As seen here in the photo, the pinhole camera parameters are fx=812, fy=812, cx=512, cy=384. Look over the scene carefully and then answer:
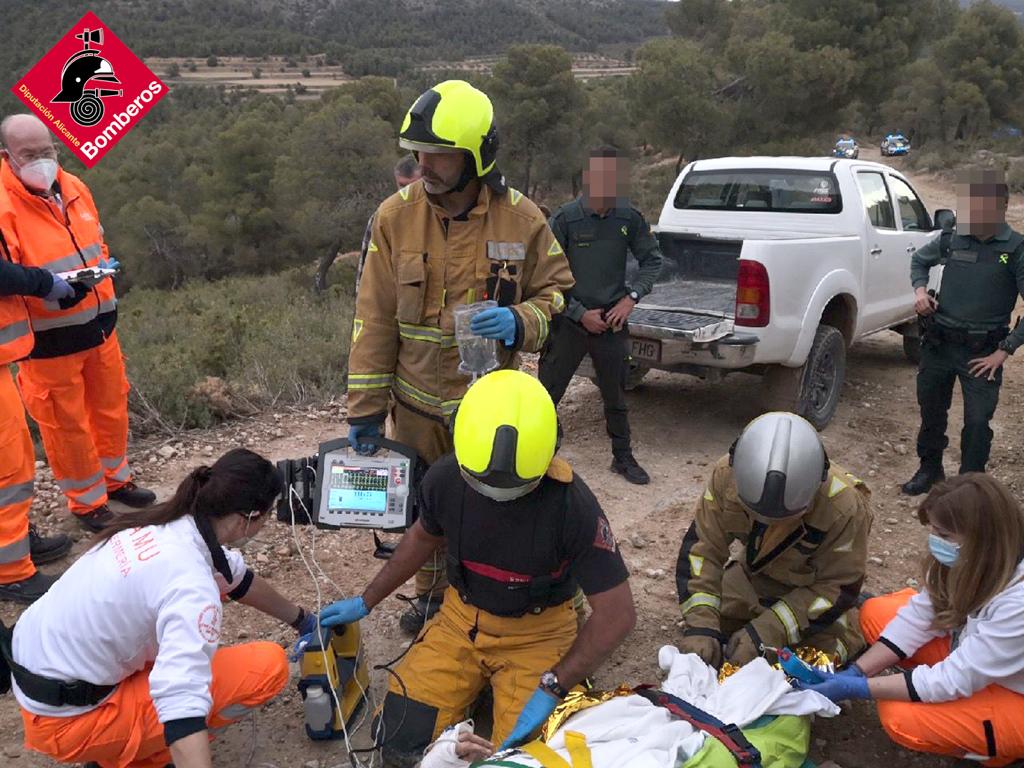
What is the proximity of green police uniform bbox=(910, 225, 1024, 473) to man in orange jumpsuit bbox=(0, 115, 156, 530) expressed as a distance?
4.41m

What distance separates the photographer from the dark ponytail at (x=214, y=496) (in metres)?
2.24

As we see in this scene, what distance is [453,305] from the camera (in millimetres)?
3037

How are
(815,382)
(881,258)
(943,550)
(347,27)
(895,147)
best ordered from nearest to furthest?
(943,550) → (815,382) → (881,258) → (895,147) → (347,27)

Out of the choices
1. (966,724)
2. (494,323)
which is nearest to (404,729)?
(494,323)

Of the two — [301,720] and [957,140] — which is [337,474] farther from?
[957,140]

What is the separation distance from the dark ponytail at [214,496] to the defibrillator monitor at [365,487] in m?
0.53

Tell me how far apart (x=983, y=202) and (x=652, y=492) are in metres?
2.38

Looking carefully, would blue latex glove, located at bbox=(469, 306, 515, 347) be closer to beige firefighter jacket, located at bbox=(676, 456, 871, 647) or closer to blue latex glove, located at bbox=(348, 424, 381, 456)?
blue latex glove, located at bbox=(348, 424, 381, 456)

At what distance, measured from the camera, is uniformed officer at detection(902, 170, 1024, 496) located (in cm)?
424

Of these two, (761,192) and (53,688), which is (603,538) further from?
(761,192)

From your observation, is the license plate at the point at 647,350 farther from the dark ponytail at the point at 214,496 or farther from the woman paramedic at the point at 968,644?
the dark ponytail at the point at 214,496

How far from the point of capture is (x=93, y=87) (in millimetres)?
10516

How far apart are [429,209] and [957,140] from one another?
36839mm

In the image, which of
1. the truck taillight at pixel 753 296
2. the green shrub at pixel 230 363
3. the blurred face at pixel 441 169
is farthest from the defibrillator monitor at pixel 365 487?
the green shrub at pixel 230 363
